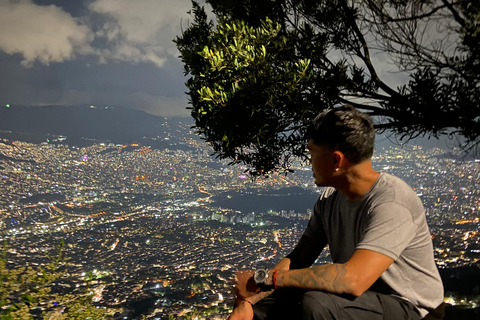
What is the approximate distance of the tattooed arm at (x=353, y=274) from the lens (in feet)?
5.70

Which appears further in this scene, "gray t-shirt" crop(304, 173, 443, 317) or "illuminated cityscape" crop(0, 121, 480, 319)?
"illuminated cityscape" crop(0, 121, 480, 319)

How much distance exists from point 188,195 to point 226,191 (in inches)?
419

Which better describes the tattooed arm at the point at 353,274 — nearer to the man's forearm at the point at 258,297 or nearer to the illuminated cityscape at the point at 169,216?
the man's forearm at the point at 258,297

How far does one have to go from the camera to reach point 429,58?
5.34 meters

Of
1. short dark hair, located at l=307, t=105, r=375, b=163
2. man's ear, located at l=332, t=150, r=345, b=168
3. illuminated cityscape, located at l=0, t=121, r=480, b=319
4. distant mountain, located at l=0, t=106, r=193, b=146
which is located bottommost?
illuminated cityscape, located at l=0, t=121, r=480, b=319

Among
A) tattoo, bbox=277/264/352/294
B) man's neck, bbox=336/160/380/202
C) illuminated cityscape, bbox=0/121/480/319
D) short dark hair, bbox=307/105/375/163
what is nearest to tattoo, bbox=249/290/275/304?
tattoo, bbox=277/264/352/294

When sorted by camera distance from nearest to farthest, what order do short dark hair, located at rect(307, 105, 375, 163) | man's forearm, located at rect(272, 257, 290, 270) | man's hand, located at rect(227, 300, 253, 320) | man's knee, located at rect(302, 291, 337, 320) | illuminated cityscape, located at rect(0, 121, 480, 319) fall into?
man's knee, located at rect(302, 291, 337, 320)
short dark hair, located at rect(307, 105, 375, 163)
man's hand, located at rect(227, 300, 253, 320)
man's forearm, located at rect(272, 257, 290, 270)
illuminated cityscape, located at rect(0, 121, 480, 319)

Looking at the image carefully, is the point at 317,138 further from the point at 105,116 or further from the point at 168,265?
the point at 105,116

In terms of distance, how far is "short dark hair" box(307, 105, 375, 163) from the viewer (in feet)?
6.61

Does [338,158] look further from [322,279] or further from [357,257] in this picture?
[322,279]

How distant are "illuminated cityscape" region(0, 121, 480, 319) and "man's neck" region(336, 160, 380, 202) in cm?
211

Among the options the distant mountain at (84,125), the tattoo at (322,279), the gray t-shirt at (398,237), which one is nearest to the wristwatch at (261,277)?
the tattoo at (322,279)

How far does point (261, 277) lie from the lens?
2.12m

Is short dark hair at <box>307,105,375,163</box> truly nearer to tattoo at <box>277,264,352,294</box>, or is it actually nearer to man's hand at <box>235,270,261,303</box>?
tattoo at <box>277,264,352,294</box>
